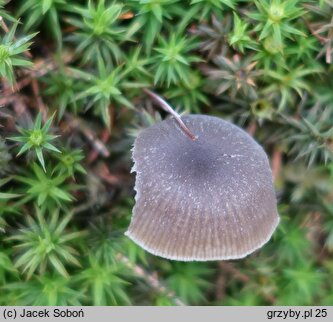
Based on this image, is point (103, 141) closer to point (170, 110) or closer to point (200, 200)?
point (170, 110)

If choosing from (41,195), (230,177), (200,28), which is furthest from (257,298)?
(200,28)

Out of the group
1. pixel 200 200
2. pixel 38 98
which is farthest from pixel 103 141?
pixel 200 200

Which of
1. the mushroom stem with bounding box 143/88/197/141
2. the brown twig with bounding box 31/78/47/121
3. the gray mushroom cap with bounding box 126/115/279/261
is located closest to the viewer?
the gray mushroom cap with bounding box 126/115/279/261

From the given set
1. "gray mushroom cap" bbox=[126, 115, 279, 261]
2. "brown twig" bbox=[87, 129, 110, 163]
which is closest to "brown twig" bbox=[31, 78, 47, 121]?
"brown twig" bbox=[87, 129, 110, 163]

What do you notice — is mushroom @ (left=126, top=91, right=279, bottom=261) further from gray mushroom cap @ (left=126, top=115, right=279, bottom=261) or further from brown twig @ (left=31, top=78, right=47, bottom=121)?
brown twig @ (left=31, top=78, right=47, bottom=121)

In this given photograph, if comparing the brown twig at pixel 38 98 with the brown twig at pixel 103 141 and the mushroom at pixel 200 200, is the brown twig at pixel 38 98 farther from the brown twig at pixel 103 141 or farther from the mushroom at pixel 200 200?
the mushroom at pixel 200 200

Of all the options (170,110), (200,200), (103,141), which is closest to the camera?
(200,200)

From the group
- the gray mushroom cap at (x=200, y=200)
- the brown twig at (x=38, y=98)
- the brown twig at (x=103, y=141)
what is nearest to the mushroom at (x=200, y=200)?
the gray mushroom cap at (x=200, y=200)

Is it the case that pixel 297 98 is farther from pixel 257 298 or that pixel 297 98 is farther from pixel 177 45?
pixel 257 298
